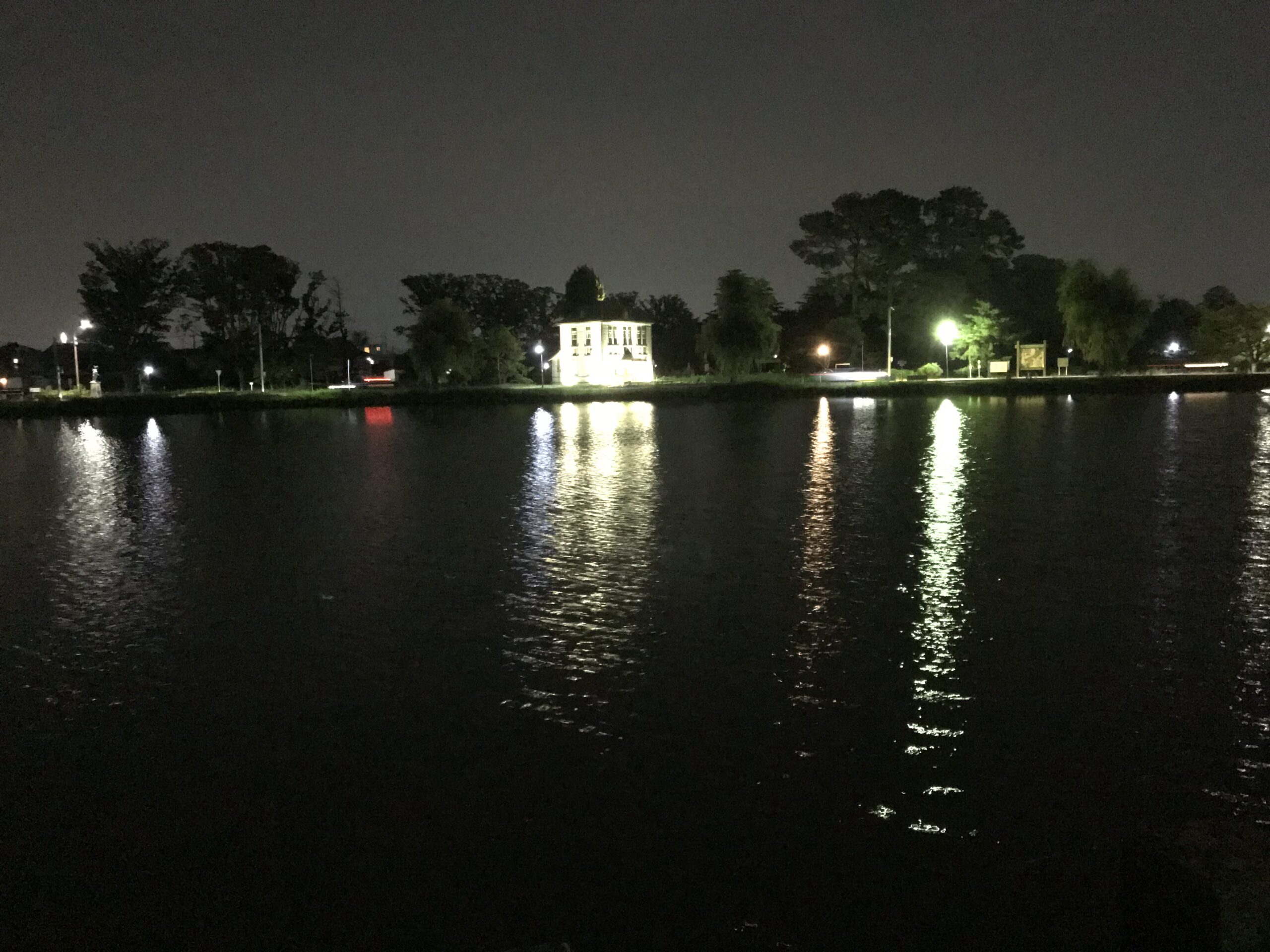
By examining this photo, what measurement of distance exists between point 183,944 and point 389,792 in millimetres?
1910

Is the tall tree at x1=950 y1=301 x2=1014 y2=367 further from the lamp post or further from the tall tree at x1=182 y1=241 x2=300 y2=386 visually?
the tall tree at x1=182 y1=241 x2=300 y2=386

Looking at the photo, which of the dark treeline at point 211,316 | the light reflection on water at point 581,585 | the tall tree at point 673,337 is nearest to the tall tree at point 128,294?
the dark treeline at point 211,316

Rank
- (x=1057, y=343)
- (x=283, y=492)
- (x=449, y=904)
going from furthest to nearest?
1. (x=1057, y=343)
2. (x=283, y=492)
3. (x=449, y=904)

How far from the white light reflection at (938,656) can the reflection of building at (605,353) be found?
2721 inches

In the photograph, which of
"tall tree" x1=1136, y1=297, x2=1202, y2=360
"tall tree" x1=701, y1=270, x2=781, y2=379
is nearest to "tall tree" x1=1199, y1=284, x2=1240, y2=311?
"tall tree" x1=1136, y1=297, x2=1202, y2=360

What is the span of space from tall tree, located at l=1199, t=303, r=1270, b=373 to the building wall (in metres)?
48.0

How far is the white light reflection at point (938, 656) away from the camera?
7598 mm

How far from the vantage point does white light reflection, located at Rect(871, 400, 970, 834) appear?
7598mm

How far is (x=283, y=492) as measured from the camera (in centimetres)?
2431

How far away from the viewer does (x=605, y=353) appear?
89.6 metres

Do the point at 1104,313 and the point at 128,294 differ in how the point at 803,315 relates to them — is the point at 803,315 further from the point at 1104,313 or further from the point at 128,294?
the point at 128,294

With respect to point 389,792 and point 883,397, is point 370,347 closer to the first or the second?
point 883,397

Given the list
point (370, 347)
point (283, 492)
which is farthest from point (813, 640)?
point (370, 347)

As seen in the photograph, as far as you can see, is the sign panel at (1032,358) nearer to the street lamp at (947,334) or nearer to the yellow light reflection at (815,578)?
the street lamp at (947,334)
